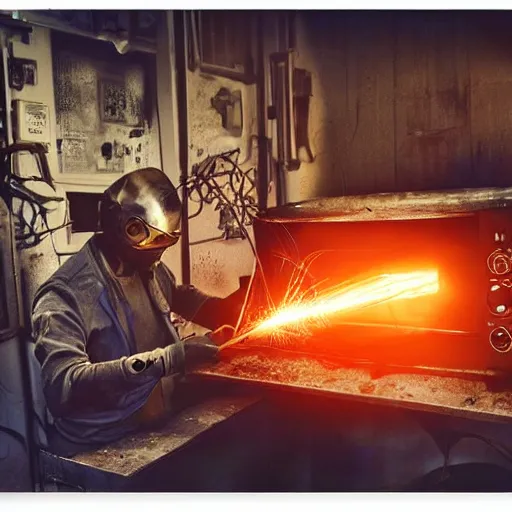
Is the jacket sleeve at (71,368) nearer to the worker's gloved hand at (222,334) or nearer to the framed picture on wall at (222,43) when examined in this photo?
the worker's gloved hand at (222,334)

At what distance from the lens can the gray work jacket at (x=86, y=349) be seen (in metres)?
1.84

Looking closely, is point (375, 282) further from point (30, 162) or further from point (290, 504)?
point (30, 162)

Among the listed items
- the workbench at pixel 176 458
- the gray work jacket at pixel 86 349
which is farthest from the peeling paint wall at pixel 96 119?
the workbench at pixel 176 458

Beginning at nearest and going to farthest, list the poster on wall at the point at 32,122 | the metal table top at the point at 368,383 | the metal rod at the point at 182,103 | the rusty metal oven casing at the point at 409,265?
the metal table top at the point at 368,383 → the rusty metal oven casing at the point at 409,265 → the poster on wall at the point at 32,122 → the metal rod at the point at 182,103

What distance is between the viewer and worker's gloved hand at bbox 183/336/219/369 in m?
1.90

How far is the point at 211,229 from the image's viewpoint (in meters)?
1.97

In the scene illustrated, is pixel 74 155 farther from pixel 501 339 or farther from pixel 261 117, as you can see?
pixel 501 339

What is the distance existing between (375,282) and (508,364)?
449 mm

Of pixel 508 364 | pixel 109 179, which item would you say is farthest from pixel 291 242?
pixel 508 364

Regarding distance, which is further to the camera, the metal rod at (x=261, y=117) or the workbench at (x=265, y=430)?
the metal rod at (x=261, y=117)

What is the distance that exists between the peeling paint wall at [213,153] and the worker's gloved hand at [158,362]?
234 millimetres

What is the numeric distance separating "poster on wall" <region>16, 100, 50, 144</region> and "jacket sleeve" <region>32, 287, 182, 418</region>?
474 mm

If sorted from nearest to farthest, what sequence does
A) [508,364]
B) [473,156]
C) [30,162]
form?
[508,364] < [30,162] < [473,156]

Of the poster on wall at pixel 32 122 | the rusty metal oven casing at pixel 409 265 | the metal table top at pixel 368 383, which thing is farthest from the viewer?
the poster on wall at pixel 32 122
